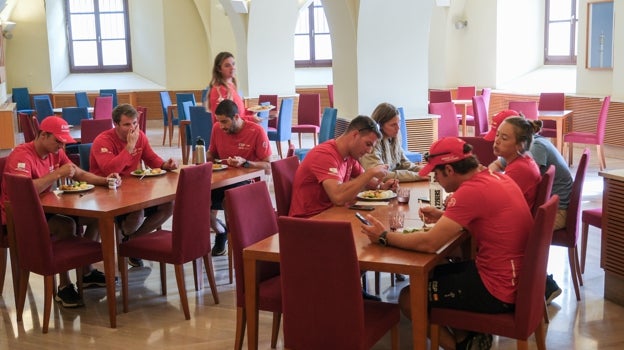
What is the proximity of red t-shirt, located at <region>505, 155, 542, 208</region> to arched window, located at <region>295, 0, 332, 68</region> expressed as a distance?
11856 millimetres

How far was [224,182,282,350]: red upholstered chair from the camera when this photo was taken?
140 inches

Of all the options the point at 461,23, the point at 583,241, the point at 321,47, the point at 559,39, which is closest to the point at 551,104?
the point at 559,39

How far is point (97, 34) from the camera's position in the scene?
15.8 m

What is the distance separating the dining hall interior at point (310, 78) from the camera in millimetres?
4359

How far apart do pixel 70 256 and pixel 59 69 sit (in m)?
12.1

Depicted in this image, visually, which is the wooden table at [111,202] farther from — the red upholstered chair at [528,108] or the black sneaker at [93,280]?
the red upholstered chair at [528,108]

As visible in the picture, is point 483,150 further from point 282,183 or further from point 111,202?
point 111,202

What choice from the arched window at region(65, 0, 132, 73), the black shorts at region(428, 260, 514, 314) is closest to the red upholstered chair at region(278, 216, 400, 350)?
the black shorts at region(428, 260, 514, 314)

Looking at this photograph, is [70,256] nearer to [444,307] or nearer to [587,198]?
[444,307]

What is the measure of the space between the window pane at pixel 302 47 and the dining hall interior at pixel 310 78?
0.45 meters

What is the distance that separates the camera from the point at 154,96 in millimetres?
15492

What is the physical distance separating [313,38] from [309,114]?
17.2 feet

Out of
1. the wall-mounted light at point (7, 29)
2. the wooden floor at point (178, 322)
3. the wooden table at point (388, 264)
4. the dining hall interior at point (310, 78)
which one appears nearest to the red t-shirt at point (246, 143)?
the dining hall interior at point (310, 78)

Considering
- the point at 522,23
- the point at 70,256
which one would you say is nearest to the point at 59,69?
the point at 522,23
